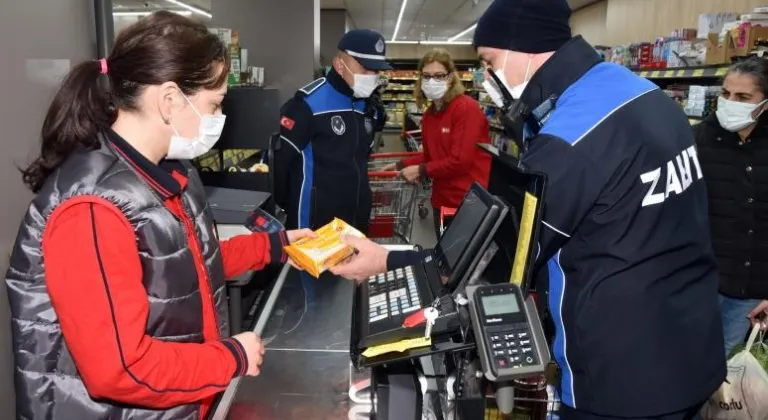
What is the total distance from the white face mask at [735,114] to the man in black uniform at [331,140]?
6.01 ft

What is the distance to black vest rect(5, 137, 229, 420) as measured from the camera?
1076 mm

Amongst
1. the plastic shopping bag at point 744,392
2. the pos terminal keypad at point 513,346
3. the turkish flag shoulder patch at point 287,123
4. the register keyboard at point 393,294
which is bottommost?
the plastic shopping bag at point 744,392

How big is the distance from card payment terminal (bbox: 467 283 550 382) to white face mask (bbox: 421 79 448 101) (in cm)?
322

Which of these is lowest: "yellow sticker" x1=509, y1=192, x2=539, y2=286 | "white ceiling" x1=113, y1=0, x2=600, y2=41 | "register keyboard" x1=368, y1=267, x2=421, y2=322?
"register keyboard" x1=368, y1=267, x2=421, y2=322

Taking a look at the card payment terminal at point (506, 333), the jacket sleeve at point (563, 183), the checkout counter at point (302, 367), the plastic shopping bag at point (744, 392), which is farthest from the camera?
the plastic shopping bag at point (744, 392)

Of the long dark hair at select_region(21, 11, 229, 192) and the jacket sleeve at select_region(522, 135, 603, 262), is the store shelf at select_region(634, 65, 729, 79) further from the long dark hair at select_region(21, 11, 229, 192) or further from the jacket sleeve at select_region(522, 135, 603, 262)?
the long dark hair at select_region(21, 11, 229, 192)

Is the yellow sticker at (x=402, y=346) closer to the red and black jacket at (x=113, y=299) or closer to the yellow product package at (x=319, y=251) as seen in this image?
the red and black jacket at (x=113, y=299)

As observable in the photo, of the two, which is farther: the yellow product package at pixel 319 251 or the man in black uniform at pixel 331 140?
the man in black uniform at pixel 331 140

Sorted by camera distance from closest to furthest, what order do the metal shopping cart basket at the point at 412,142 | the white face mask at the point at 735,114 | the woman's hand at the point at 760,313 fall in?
the white face mask at the point at 735,114 → the woman's hand at the point at 760,313 → the metal shopping cart basket at the point at 412,142

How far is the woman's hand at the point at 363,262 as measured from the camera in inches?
72.4

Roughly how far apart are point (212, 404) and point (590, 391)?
0.96 metres

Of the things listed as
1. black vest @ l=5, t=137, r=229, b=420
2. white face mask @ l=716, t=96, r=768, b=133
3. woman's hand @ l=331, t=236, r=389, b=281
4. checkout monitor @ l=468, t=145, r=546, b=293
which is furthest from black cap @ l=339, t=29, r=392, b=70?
black vest @ l=5, t=137, r=229, b=420

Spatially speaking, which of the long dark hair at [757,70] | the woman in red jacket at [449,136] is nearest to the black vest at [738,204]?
the long dark hair at [757,70]

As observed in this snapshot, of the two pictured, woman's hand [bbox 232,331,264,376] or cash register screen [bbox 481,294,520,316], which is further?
woman's hand [bbox 232,331,264,376]
